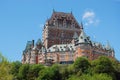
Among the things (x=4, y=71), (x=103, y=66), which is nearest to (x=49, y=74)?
(x=103, y=66)

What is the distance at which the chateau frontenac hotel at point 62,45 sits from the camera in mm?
83688

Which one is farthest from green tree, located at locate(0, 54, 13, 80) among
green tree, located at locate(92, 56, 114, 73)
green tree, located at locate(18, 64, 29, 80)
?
green tree, located at locate(18, 64, 29, 80)

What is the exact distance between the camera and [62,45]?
291ft

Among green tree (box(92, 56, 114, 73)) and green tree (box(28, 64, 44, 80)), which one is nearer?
green tree (box(92, 56, 114, 73))

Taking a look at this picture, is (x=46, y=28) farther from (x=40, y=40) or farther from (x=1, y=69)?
(x=1, y=69)

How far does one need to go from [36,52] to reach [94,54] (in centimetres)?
1451

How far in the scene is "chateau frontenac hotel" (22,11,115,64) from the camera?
275 ft

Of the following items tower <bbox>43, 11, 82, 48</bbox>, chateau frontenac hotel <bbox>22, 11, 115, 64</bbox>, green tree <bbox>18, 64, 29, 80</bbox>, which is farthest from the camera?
tower <bbox>43, 11, 82, 48</bbox>

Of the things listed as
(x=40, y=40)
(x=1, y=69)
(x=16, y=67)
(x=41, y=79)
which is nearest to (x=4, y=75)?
(x=1, y=69)

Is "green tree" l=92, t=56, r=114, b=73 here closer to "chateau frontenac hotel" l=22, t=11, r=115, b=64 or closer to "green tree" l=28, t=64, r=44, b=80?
"green tree" l=28, t=64, r=44, b=80

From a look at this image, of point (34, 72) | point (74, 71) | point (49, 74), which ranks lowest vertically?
point (49, 74)

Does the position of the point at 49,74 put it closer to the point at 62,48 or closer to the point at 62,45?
the point at 62,48

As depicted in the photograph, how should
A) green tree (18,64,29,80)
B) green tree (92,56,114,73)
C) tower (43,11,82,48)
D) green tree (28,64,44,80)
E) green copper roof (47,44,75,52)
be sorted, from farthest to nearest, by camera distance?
tower (43,11,82,48) < green copper roof (47,44,75,52) < green tree (28,64,44,80) < green tree (18,64,29,80) < green tree (92,56,114,73)

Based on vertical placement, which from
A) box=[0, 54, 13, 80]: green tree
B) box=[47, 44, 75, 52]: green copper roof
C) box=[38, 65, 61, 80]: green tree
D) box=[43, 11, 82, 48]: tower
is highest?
box=[43, 11, 82, 48]: tower
